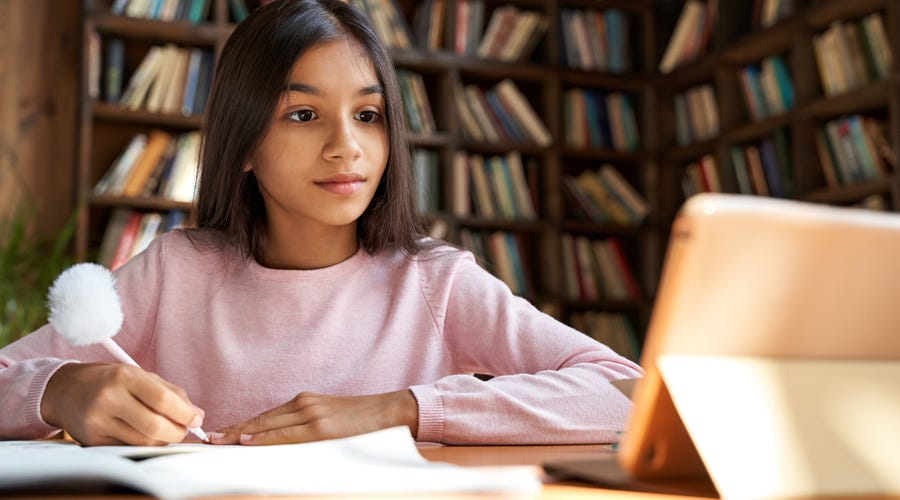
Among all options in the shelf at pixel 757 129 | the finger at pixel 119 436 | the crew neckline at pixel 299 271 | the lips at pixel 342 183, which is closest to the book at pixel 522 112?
the shelf at pixel 757 129

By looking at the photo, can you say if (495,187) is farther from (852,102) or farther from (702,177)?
(852,102)

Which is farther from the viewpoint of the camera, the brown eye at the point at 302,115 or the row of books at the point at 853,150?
the row of books at the point at 853,150

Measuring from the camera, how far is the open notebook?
0.49 meters

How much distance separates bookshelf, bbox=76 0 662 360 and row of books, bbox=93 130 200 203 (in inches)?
3.2

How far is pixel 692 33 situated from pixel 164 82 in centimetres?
219

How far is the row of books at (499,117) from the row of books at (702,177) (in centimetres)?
61

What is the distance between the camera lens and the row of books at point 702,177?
3912 millimetres

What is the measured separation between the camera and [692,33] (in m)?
4.10

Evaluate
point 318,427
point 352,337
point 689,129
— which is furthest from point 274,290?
point 689,129

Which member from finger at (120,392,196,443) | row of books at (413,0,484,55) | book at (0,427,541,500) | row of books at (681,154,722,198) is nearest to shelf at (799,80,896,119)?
row of books at (681,154,722,198)

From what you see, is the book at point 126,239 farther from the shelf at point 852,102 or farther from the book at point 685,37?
the shelf at point 852,102

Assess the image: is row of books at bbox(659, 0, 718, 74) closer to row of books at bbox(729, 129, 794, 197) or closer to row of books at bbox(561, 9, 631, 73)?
row of books at bbox(561, 9, 631, 73)

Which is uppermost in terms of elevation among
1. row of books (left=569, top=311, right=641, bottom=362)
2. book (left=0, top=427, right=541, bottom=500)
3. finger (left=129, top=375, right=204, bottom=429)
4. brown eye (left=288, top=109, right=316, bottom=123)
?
brown eye (left=288, top=109, right=316, bottom=123)

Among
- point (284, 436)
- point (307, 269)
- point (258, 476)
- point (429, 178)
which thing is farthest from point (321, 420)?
point (429, 178)
